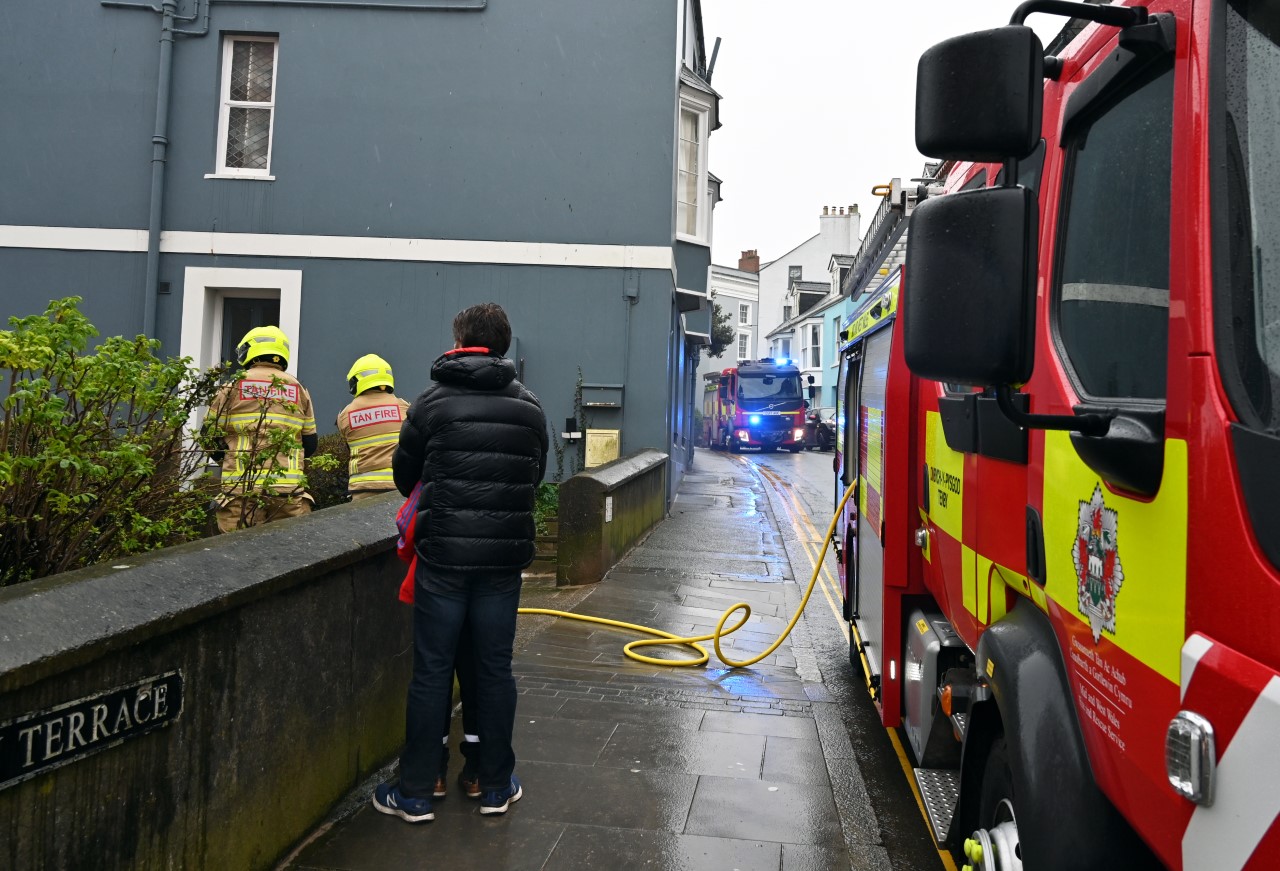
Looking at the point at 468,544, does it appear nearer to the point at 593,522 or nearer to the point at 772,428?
the point at 593,522

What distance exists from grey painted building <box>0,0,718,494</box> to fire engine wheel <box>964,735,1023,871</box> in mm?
11085

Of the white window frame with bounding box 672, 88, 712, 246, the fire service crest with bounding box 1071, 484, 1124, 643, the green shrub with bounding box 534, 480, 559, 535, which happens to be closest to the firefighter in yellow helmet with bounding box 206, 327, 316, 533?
the fire service crest with bounding box 1071, 484, 1124, 643

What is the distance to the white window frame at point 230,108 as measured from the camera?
44.1 ft

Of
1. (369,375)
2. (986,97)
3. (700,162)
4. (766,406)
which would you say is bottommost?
(369,375)

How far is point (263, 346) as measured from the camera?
5.54 meters

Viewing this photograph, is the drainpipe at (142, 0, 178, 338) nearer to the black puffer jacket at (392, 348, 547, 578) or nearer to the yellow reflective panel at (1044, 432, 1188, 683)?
the black puffer jacket at (392, 348, 547, 578)

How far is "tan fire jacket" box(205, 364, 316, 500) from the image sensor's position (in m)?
4.41

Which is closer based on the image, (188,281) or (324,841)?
(324,841)

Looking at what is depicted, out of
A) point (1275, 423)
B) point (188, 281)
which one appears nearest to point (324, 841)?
point (1275, 423)

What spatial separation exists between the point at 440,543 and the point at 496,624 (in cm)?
43

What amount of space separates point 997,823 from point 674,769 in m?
2.37

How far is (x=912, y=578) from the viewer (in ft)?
14.4

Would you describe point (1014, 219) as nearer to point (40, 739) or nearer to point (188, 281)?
point (40, 739)

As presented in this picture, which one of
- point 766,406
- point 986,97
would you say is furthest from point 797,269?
point 986,97
